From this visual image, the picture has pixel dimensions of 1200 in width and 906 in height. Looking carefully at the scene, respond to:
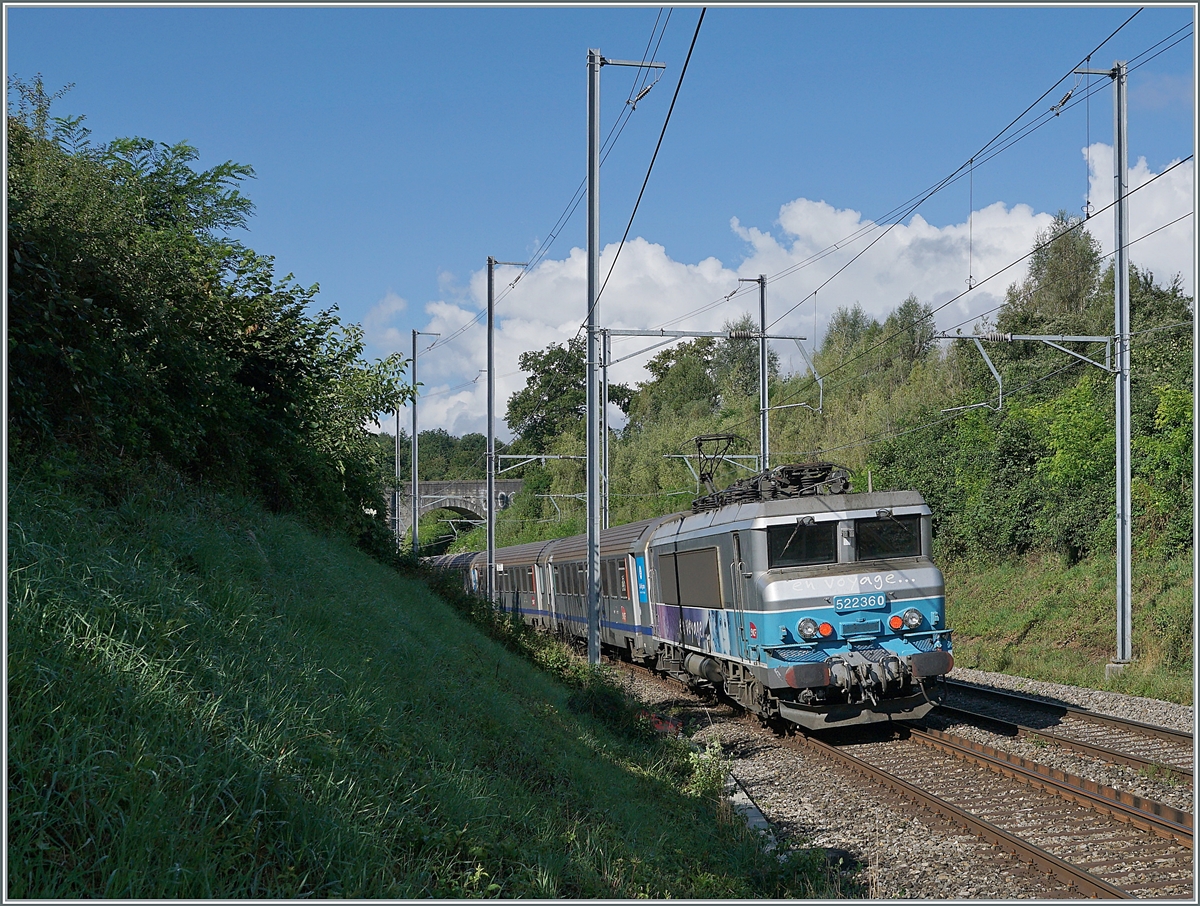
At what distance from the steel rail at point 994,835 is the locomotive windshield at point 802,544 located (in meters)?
2.44

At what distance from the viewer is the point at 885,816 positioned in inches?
363

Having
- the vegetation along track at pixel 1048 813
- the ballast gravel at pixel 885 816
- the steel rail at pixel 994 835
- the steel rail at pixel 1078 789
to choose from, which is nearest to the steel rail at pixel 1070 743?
the ballast gravel at pixel 885 816

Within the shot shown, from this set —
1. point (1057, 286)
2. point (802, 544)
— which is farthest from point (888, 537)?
point (1057, 286)

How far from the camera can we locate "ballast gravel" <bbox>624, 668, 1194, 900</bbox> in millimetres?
7344

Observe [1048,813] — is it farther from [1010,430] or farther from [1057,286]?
[1057,286]

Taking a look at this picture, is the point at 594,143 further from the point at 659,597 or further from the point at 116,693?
the point at 116,693

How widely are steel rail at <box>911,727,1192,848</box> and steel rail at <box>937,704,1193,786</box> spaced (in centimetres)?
89

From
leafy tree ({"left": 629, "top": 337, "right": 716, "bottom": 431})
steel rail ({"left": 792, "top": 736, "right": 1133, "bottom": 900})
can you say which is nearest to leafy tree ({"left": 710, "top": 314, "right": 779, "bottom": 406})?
leafy tree ({"left": 629, "top": 337, "right": 716, "bottom": 431})

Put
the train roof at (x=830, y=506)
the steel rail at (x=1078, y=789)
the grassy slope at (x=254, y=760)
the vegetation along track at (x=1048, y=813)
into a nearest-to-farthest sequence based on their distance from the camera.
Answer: the grassy slope at (x=254, y=760)
the vegetation along track at (x=1048, y=813)
the steel rail at (x=1078, y=789)
the train roof at (x=830, y=506)

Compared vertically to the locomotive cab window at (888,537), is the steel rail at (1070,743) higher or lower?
lower

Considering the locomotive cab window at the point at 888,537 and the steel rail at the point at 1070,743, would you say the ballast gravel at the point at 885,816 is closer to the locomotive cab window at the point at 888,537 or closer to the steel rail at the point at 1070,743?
the steel rail at the point at 1070,743

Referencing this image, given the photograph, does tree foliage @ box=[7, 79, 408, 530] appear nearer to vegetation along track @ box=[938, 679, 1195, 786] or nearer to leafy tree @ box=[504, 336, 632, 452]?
vegetation along track @ box=[938, 679, 1195, 786]

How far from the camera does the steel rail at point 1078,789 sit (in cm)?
813

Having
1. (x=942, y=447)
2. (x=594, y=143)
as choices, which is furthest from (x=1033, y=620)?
(x=594, y=143)
